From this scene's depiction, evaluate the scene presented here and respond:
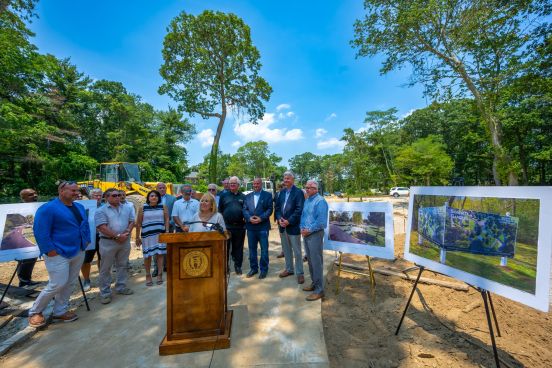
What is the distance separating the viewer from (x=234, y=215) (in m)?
4.47

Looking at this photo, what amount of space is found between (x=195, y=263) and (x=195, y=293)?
30cm

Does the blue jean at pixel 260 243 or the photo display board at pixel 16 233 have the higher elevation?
the photo display board at pixel 16 233

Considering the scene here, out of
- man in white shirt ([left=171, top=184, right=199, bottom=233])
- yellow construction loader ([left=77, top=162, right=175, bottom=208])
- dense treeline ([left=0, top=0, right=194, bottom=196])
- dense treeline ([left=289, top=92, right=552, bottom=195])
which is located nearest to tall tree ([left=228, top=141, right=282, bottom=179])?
dense treeline ([left=289, top=92, right=552, bottom=195])

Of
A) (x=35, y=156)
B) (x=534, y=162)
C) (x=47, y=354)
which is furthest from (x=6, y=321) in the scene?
(x=534, y=162)

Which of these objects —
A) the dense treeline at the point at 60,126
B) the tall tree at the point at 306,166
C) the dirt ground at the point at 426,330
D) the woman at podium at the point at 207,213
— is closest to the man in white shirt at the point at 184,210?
the woman at podium at the point at 207,213

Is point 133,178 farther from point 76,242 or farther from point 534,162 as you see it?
point 534,162

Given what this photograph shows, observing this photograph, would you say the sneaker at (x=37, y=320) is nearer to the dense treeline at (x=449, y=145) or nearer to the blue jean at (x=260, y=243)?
the blue jean at (x=260, y=243)

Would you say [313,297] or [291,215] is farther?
[291,215]

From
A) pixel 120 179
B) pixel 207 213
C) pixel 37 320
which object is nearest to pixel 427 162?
pixel 120 179

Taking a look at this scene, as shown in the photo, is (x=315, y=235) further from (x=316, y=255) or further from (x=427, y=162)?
(x=427, y=162)

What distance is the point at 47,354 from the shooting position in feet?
8.28

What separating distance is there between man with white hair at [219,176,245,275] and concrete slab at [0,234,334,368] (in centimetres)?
88

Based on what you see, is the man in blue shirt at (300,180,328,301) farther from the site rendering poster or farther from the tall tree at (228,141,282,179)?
the tall tree at (228,141,282,179)

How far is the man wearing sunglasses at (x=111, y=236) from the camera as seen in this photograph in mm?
3641
